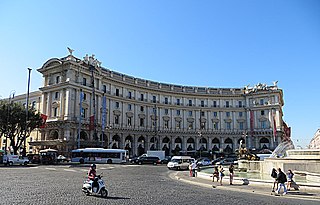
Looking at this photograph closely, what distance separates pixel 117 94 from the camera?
226ft

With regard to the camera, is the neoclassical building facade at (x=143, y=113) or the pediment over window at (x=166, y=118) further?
the pediment over window at (x=166, y=118)

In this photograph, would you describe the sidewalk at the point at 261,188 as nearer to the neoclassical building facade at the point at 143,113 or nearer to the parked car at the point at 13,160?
the parked car at the point at 13,160

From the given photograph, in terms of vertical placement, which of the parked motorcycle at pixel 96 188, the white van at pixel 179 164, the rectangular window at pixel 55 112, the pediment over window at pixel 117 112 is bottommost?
the white van at pixel 179 164

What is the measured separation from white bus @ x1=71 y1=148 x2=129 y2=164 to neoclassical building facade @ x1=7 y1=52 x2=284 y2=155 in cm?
527

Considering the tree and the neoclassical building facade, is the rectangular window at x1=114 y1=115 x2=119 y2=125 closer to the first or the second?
the neoclassical building facade

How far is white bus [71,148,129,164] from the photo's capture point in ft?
150

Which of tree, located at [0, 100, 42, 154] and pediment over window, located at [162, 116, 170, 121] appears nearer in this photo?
tree, located at [0, 100, 42, 154]

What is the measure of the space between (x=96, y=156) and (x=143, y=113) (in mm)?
29709

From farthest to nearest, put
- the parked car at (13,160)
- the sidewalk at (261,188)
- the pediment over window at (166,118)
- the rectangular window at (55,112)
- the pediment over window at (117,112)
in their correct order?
1. the pediment over window at (166,118)
2. the pediment over window at (117,112)
3. the rectangular window at (55,112)
4. the parked car at (13,160)
5. the sidewalk at (261,188)

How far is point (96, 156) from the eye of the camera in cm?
4638

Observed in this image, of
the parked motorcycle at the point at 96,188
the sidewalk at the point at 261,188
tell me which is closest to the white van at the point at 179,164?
the sidewalk at the point at 261,188

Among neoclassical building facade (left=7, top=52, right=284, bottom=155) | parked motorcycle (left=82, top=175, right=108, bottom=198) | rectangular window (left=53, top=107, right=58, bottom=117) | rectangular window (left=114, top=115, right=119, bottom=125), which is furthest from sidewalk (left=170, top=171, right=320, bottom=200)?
rectangular window (left=114, top=115, right=119, bottom=125)

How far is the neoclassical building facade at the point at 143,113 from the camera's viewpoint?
56.0 metres

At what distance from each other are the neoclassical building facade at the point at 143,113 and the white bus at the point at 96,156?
527 centimetres
